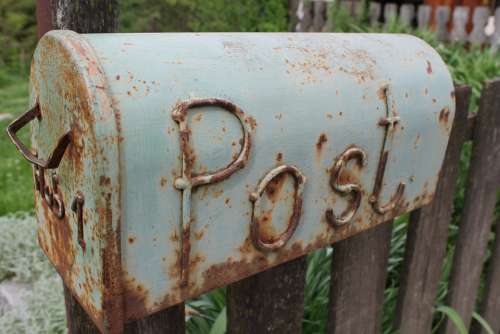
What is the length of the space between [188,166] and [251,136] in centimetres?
10

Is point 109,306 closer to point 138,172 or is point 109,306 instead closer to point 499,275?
point 138,172

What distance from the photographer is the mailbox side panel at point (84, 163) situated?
53 centimetres

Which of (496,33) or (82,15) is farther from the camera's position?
(496,33)

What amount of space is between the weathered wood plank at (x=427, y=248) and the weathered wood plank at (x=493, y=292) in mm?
446

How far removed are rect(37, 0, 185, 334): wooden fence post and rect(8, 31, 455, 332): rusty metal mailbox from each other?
0.32ft

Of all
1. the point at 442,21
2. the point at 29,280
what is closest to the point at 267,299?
the point at 29,280

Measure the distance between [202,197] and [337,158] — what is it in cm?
25

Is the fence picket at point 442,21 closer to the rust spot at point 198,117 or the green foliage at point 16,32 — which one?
the rust spot at point 198,117

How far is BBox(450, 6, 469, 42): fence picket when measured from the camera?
4.93 m

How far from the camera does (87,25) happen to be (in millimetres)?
716

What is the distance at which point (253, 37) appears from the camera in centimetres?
71

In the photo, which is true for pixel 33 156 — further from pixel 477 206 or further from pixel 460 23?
pixel 460 23

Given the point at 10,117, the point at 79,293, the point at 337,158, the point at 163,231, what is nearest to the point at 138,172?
the point at 163,231

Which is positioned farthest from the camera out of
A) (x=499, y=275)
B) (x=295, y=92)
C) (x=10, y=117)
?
(x=10, y=117)
